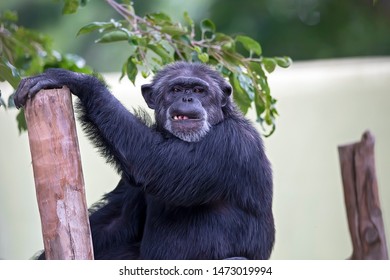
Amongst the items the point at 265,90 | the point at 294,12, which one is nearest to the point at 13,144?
the point at 265,90

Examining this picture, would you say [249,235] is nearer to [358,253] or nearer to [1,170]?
[358,253]

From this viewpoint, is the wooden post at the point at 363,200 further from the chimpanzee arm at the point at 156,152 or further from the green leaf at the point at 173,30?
the chimpanzee arm at the point at 156,152

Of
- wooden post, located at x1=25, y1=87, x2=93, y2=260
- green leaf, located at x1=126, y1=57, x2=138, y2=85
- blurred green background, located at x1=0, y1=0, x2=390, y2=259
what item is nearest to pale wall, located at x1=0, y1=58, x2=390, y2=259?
blurred green background, located at x1=0, y1=0, x2=390, y2=259

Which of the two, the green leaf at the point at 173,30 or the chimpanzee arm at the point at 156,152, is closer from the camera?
the chimpanzee arm at the point at 156,152

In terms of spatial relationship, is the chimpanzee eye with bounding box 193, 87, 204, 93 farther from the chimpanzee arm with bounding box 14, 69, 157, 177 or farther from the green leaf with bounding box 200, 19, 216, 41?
the green leaf with bounding box 200, 19, 216, 41

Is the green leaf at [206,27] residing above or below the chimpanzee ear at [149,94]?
above

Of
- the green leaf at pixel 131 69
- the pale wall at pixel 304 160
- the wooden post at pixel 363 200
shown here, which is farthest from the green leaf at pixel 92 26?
the pale wall at pixel 304 160

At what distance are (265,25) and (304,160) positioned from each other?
5.48 metres

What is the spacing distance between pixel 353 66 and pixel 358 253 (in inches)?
122

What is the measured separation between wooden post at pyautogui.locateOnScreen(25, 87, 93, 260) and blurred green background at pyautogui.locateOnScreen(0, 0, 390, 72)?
8633 millimetres

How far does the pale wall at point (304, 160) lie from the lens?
810 centimetres

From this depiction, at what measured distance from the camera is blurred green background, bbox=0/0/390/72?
41.7 ft

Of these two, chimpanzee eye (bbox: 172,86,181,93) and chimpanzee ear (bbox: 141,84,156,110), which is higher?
chimpanzee ear (bbox: 141,84,156,110)
